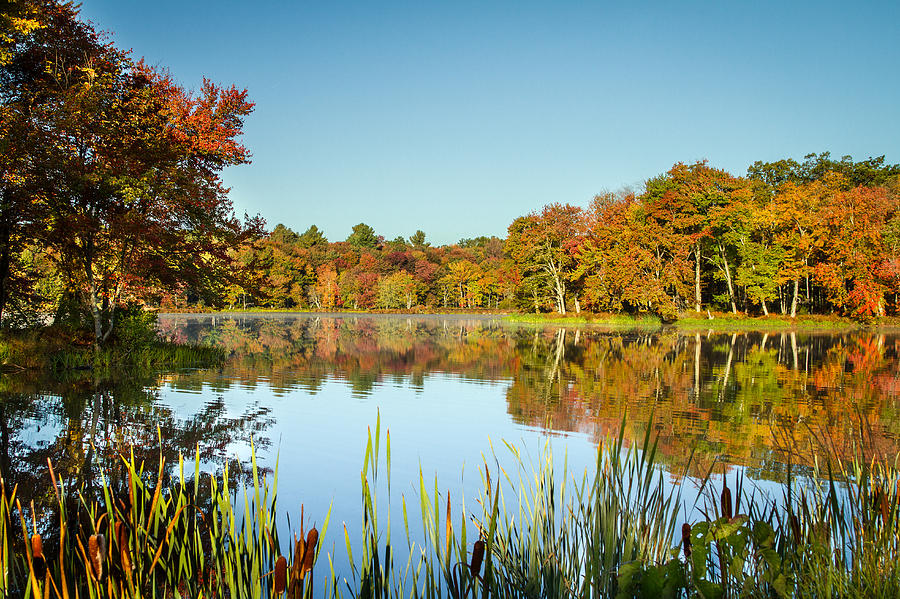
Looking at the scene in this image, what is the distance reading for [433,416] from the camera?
9.08 meters

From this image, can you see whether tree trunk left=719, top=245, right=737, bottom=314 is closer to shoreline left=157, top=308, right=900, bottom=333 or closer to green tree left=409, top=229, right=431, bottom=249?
shoreline left=157, top=308, right=900, bottom=333

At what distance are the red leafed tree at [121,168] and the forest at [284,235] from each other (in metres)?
0.05

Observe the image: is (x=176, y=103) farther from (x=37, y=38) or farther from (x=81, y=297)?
(x=81, y=297)

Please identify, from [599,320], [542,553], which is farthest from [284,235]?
[542,553]

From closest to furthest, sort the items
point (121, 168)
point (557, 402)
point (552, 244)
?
point (557, 402)
point (121, 168)
point (552, 244)

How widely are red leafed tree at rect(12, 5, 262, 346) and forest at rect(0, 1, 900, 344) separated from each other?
50 millimetres

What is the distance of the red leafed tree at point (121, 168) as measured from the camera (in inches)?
460

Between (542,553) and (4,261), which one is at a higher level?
(4,261)

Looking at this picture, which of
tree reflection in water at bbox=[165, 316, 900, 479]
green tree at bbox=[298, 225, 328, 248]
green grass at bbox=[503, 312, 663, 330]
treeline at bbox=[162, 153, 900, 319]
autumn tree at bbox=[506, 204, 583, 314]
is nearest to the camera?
tree reflection in water at bbox=[165, 316, 900, 479]

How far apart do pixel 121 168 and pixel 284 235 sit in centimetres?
9521

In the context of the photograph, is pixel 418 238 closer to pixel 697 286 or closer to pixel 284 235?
pixel 284 235

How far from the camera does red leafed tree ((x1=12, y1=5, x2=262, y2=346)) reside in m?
11.7

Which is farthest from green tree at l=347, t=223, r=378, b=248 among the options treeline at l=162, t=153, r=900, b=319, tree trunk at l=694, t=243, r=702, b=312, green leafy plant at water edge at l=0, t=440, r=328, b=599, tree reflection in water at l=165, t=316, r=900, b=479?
green leafy plant at water edge at l=0, t=440, r=328, b=599

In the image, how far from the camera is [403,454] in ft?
22.0
